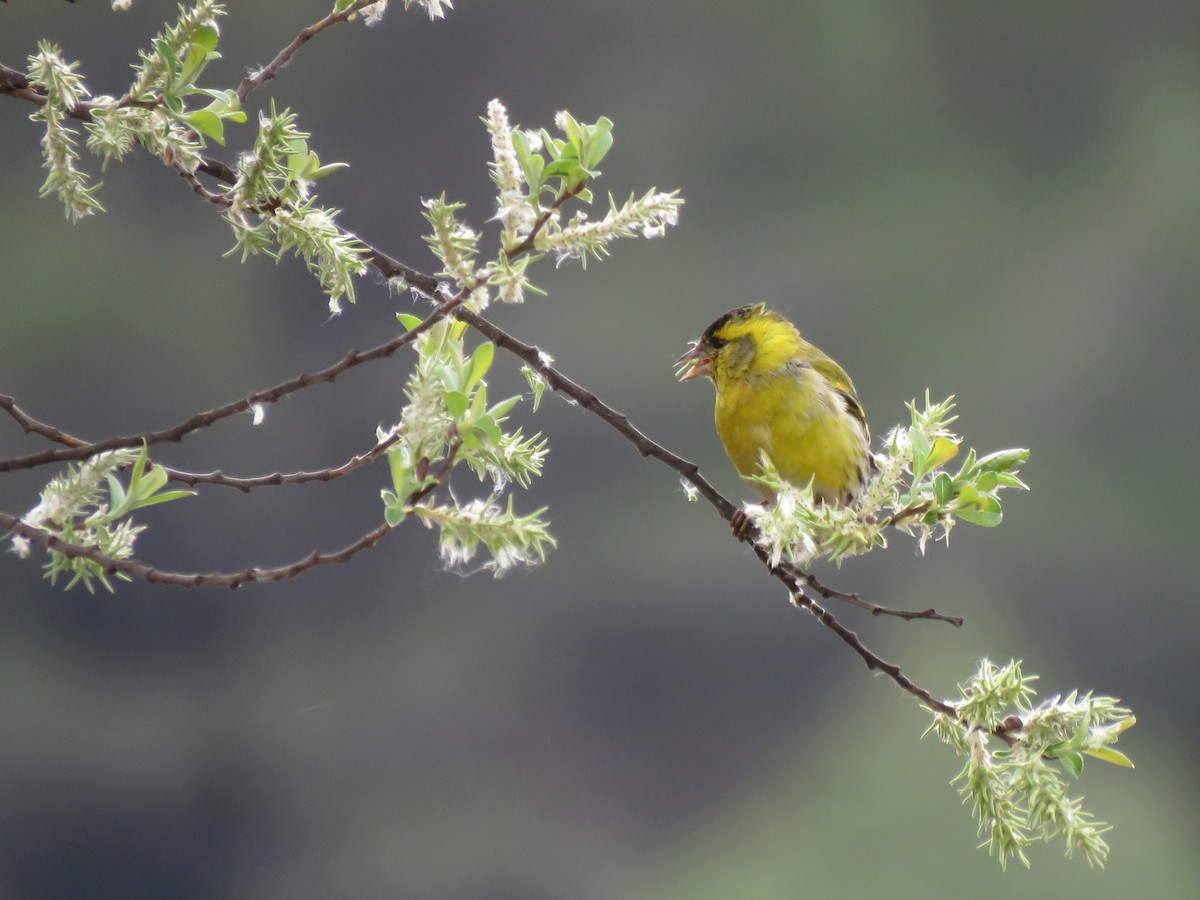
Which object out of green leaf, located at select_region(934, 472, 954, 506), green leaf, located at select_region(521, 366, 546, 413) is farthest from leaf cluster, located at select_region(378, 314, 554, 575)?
green leaf, located at select_region(934, 472, 954, 506)

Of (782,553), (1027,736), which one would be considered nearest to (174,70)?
(782,553)

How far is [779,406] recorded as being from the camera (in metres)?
1.39

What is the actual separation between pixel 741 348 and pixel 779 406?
0.10 meters

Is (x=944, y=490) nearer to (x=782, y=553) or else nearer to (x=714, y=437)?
(x=782, y=553)

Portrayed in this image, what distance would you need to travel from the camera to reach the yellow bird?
1372 millimetres

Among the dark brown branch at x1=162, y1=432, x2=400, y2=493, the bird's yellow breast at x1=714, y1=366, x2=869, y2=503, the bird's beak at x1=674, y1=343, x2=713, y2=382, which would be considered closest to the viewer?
the dark brown branch at x1=162, y1=432, x2=400, y2=493

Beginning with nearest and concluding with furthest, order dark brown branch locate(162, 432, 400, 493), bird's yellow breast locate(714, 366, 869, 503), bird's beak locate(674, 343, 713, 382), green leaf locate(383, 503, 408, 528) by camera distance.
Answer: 1. green leaf locate(383, 503, 408, 528)
2. dark brown branch locate(162, 432, 400, 493)
3. bird's yellow breast locate(714, 366, 869, 503)
4. bird's beak locate(674, 343, 713, 382)

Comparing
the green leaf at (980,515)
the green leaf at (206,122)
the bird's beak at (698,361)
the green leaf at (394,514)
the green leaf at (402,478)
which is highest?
the bird's beak at (698,361)

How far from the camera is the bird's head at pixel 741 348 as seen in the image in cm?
145

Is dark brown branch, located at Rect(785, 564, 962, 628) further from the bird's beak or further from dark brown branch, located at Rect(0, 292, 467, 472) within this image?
the bird's beak

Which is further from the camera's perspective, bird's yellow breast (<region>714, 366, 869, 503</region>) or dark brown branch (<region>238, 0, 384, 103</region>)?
bird's yellow breast (<region>714, 366, 869, 503</region>)

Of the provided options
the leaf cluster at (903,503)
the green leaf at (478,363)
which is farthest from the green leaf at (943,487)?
the green leaf at (478,363)

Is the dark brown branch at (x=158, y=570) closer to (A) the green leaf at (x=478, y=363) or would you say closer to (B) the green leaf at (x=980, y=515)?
(A) the green leaf at (x=478, y=363)

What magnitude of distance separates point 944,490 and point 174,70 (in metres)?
0.46
